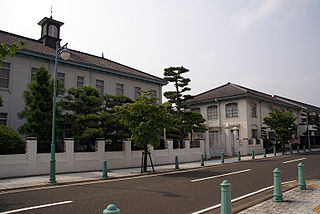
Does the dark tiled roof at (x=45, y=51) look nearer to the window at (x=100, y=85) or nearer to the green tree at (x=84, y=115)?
the window at (x=100, y=85)

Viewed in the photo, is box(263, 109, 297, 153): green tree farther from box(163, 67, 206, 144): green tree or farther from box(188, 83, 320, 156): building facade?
box(163, 67, 206, 144): green tree

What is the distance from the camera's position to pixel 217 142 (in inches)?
1057

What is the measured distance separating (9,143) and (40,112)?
2.32m

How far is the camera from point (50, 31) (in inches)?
936

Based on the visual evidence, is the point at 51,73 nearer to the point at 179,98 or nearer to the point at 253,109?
the point at 179,98

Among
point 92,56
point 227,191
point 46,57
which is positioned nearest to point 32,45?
point 46,57

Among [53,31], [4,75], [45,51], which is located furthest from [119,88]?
[4,75]

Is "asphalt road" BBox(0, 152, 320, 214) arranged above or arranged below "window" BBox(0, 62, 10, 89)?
below

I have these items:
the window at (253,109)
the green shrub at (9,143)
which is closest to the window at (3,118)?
the green shrub at (9,143)

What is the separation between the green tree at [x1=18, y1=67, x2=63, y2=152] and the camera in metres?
14.8

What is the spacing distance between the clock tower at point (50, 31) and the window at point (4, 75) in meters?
5.53

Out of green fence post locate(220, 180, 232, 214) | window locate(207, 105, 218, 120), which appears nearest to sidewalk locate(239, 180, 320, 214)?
green fence post locate(220, 180, 232, 214)

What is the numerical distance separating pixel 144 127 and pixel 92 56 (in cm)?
1464

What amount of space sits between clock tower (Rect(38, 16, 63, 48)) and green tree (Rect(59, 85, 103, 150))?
861cm
